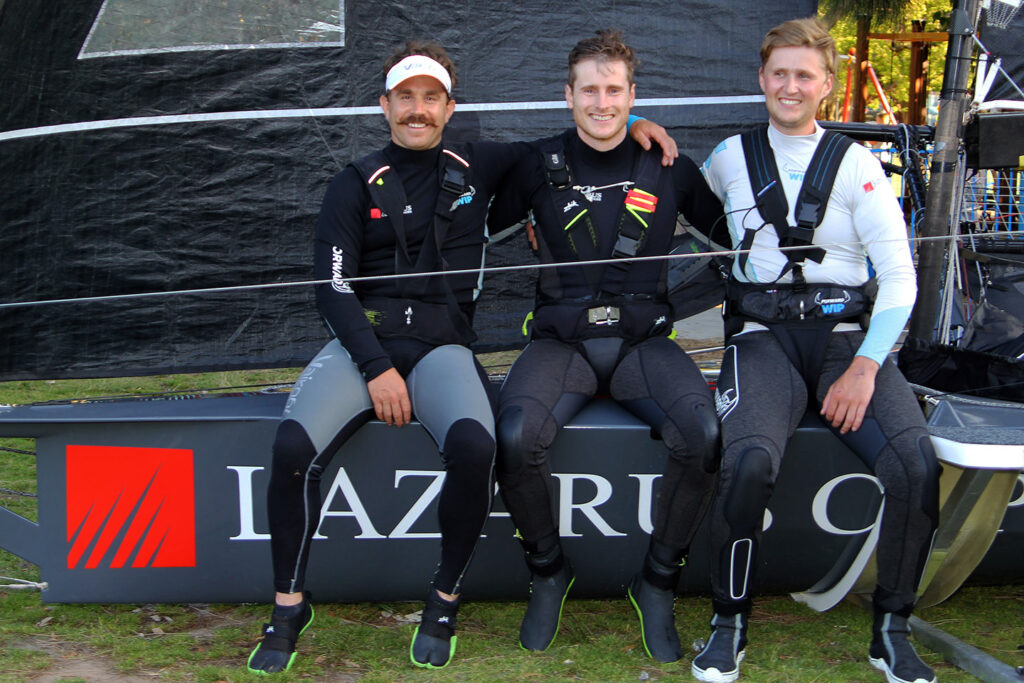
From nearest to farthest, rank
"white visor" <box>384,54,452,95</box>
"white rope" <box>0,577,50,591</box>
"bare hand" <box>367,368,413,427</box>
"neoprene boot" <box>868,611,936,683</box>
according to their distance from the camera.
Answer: "neoprene boot" <box>868,611,936,683</box>, "bare hand" <box>367,368,413,427</box>, "white visor" <box>384,54,452,95</box>, "white rope" <box>0,577,50,591</box>

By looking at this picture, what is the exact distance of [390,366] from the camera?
2439mm

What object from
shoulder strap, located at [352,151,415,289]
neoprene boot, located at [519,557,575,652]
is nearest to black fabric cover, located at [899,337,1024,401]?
neoprene boot, located at [519,557,575,652]

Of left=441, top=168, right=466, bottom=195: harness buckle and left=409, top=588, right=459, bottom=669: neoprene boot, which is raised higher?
left=441, top=168, right=466, bottom=195: harness buckle

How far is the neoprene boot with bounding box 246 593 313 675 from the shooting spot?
228cm

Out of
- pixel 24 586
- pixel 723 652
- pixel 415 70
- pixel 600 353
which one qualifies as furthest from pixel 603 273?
pixel 24 586

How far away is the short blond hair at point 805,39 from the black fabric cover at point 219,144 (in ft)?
2.17

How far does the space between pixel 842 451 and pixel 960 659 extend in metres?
0.56

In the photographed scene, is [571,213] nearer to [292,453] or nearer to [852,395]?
[852,395]

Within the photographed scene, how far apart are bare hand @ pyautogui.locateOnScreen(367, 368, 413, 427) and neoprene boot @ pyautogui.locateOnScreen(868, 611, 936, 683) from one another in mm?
1242

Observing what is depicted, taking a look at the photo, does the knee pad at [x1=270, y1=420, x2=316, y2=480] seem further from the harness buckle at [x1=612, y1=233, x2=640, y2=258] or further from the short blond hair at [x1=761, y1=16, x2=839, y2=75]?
the short blond hair at [x1=761, y1=16, x2=839, y2=75]

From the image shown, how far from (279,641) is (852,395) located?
148 centimetres

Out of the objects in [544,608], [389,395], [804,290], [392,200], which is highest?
[392,200]

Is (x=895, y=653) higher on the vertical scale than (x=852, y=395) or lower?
lower

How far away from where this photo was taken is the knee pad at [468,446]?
229 cm
